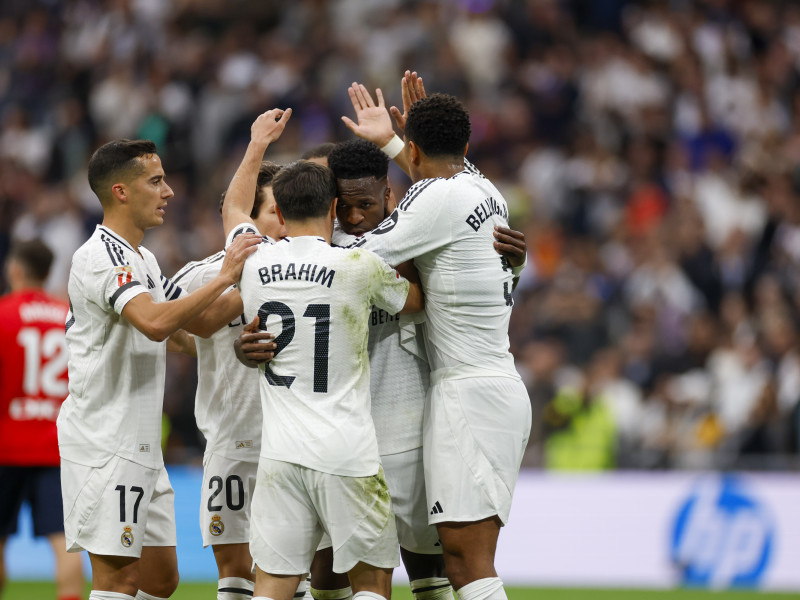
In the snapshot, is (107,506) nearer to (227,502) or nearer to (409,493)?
(227,502)

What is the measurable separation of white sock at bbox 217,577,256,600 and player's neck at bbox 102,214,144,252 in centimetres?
183

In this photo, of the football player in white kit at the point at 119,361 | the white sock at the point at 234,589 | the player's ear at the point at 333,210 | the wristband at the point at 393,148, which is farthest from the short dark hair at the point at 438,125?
the white sock at the point at 234,589

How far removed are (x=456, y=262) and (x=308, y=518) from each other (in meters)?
1.37

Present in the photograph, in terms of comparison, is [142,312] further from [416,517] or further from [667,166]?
[667,166]

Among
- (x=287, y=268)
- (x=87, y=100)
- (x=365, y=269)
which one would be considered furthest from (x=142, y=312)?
(x=87, y=100)

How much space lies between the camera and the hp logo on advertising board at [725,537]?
10984mm

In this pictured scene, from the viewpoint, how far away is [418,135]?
559 cm

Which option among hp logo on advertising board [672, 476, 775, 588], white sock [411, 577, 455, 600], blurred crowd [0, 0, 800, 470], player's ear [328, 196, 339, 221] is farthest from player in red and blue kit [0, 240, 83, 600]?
hp logo on advertising board [672, 476, 775, 588]

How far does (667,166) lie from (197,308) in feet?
35.7

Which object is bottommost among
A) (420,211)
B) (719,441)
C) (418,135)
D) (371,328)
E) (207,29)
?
(719,441)

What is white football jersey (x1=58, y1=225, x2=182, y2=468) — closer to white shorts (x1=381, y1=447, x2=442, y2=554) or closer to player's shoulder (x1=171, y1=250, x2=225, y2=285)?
player's shoulder (x1=171, y1=250, x2=225, y2=285)

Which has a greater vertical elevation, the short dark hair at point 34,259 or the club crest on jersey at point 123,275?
the short dark hair at point 34,259

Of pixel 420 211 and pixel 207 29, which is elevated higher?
pixel 207 29

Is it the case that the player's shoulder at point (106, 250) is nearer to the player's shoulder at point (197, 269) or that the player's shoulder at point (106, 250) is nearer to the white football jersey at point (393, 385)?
the player's shoulder at point (197, 269)
